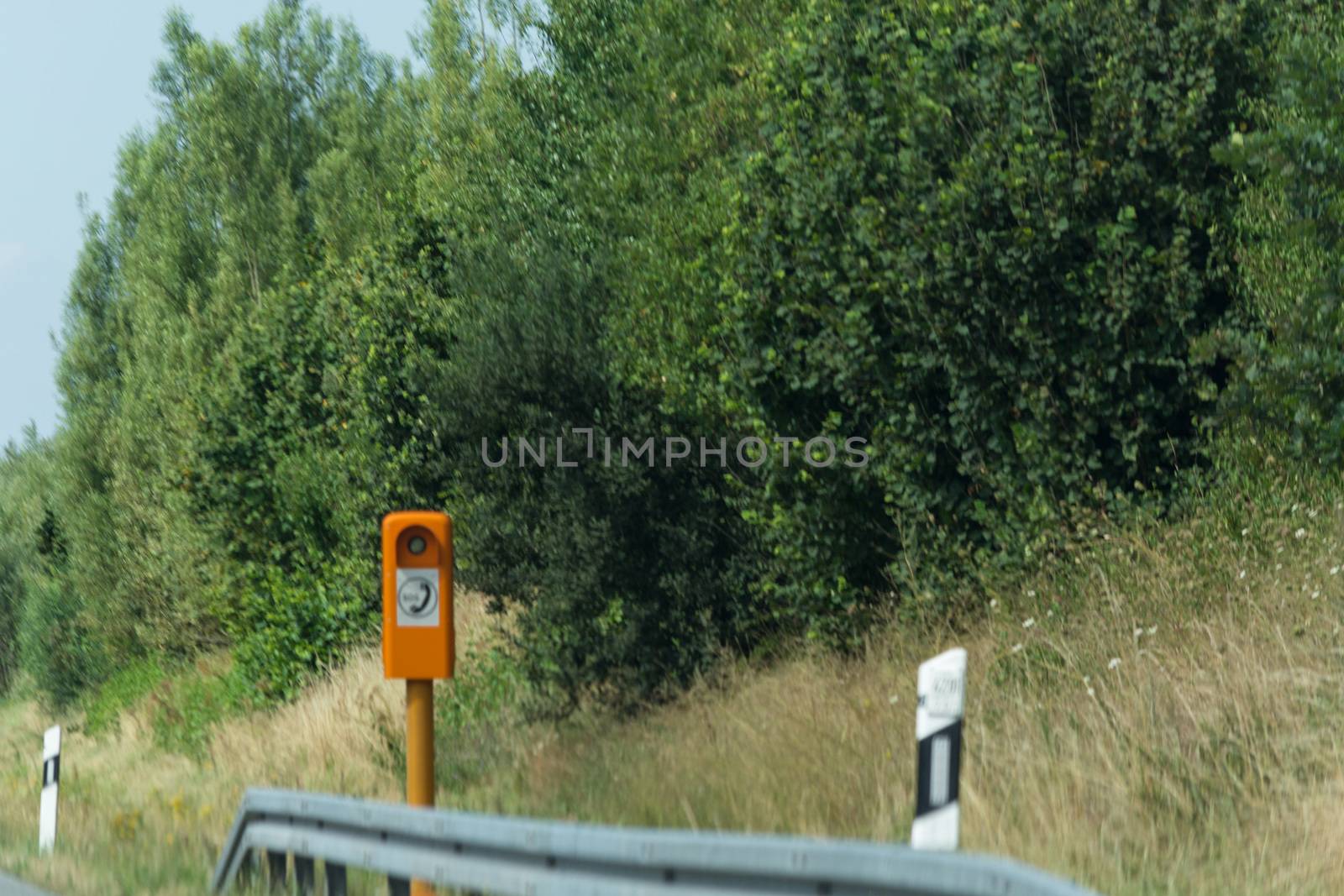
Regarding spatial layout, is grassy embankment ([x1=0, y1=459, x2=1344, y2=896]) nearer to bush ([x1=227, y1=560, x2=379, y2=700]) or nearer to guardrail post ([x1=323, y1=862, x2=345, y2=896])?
guardrail post ([x1=323, y1=862, x2=345, y2=896])

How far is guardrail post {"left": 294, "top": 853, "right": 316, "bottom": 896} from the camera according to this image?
30.3 ft

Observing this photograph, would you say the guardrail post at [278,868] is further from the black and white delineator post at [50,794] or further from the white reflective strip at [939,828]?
the white reflective strip at [939,828]

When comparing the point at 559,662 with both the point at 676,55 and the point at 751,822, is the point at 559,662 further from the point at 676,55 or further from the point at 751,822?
the point at 676,55

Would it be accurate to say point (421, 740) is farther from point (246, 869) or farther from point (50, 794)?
point (50, 794)

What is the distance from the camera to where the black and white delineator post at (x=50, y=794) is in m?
13.8

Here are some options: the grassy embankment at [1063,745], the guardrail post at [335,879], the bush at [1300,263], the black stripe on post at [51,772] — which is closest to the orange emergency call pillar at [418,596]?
the guardrail post at [335,879]

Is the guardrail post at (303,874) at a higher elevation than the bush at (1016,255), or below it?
below

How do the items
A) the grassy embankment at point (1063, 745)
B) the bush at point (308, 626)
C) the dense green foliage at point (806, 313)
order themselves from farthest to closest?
the bush at point (308, 626) → the dense green foliage at point (806, 313) → the grassy embankment at point (1063, 745)

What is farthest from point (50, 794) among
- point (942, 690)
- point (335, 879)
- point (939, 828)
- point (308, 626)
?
point (308, 626)

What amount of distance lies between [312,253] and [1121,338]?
108 ft

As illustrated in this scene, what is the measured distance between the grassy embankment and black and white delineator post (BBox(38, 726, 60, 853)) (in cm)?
31

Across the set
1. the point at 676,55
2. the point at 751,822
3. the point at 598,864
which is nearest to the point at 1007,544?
the point at 751,822

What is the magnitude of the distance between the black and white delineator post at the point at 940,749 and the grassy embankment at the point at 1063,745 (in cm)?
148

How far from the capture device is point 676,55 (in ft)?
70.8
